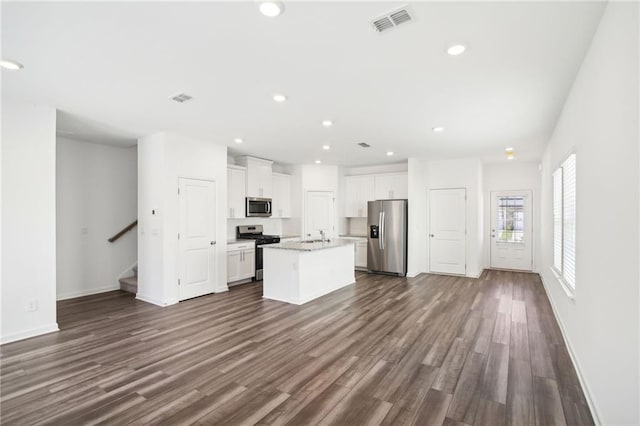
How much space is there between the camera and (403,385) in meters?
2.61

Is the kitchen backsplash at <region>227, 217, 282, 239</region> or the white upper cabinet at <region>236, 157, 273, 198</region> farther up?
the white upper cabinet at <region>236, 157, 273, 198</region>

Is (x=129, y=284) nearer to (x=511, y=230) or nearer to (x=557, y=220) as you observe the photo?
(x=557, y=220)

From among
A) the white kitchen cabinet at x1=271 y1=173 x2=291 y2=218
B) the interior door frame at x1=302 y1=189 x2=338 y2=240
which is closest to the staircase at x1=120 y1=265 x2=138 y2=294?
the white kitchen cabinet at x1=271 y1=173 x2=291 y2=218

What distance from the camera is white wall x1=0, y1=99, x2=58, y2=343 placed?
139 inches

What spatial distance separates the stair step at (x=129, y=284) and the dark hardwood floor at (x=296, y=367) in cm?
79

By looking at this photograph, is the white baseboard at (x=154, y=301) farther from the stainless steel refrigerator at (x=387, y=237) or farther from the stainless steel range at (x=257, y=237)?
the stainless steel refrigerator at (x=387, y=237)

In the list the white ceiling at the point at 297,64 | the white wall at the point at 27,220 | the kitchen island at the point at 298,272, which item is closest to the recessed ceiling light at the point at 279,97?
the white ceiling at the point at 297,64

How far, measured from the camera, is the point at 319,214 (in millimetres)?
8000

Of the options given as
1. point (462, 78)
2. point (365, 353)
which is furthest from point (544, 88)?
point (365, 353)

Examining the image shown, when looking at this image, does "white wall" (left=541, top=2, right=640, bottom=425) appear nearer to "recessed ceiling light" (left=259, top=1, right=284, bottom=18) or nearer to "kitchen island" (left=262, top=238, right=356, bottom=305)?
"recessed ceiling light" (left=259, top=1, right=284, bottom=18)

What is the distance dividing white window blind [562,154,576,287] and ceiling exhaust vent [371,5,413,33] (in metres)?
2.33

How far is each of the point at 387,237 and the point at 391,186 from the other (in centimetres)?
132

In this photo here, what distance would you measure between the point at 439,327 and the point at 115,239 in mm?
5727

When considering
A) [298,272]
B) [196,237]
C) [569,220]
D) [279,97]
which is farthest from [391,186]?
[279,97]
